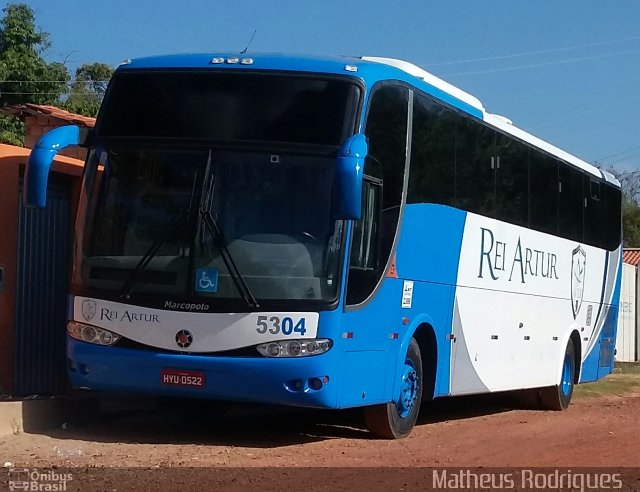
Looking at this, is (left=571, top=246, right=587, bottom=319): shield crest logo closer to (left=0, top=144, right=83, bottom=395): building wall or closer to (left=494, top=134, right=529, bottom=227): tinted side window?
(left=494, top=134, right=529, bottom=227): tinted side window

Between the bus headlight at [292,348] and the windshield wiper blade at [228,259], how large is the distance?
0.38 metres

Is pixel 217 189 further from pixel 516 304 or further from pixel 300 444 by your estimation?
pixel 516 304

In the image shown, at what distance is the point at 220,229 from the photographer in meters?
10.1

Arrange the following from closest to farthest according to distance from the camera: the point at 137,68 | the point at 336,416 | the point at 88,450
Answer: the point at 88,450
the point at 137,68
the point at 336,416

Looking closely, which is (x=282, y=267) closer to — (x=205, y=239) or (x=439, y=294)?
(x=205, y=239)

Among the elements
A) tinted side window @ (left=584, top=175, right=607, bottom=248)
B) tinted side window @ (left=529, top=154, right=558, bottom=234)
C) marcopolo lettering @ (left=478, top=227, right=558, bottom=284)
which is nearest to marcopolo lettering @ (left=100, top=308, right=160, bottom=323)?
marcopolo lettering @ (left=478, top=227, right=558, bottom=284)

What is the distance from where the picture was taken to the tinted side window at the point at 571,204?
683 inches

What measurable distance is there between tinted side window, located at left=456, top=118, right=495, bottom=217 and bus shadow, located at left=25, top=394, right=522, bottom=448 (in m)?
2.87

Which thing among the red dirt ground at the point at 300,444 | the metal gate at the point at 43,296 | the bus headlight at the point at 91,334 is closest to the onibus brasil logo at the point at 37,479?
the red dirt ground at the point at 300,444

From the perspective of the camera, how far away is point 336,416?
13438mm

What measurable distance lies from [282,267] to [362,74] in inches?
80.8

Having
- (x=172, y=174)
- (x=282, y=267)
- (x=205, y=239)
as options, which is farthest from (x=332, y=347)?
(x=172, y=174)

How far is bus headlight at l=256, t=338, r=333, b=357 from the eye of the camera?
9.97m

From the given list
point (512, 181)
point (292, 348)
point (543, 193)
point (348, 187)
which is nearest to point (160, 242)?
point (292, 348)
